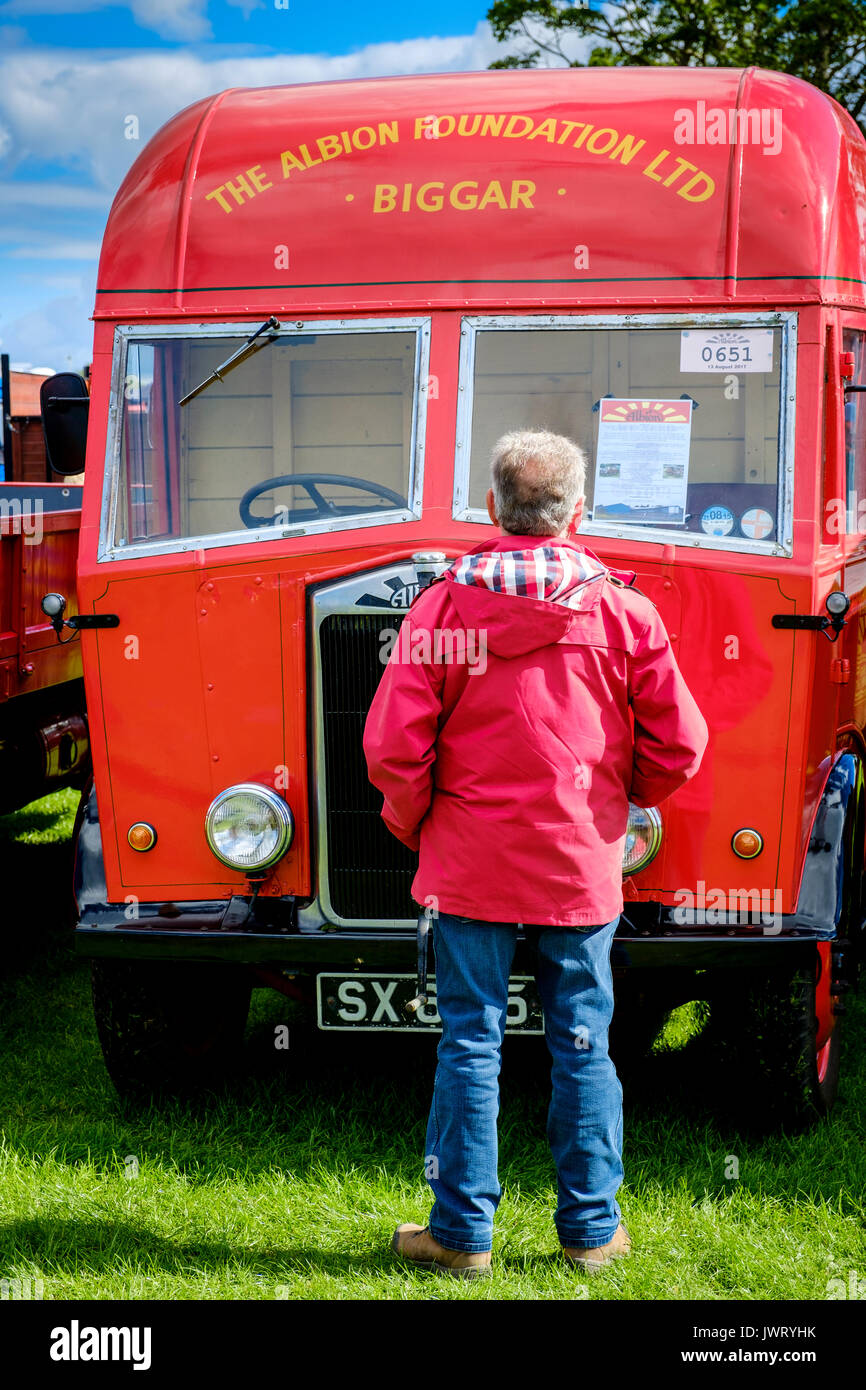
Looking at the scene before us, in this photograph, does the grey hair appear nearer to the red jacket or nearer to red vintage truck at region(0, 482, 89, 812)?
the red jacket

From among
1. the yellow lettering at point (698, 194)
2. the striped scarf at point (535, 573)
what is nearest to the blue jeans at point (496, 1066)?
the striped scarf at point (535, 573)

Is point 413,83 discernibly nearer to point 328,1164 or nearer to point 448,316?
point 448,316

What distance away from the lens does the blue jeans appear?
3.03 metres

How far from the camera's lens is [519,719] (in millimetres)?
2939

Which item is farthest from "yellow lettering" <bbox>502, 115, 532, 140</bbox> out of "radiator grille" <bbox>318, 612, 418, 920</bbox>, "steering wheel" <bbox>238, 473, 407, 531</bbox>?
"radiator grille" <bbox>318, 612, 418, 920</bbox>

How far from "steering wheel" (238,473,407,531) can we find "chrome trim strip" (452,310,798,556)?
24 centimetres

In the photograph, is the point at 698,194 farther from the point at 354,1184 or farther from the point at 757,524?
the point at 354,1184

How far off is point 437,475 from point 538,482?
97cm

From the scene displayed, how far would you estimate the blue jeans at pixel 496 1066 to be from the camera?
9.93 ft

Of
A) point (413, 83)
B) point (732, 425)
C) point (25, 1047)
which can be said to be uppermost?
point (413, 83)

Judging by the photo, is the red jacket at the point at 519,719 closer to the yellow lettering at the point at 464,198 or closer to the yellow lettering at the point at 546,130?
the yellow lettering at the point at 464,198
